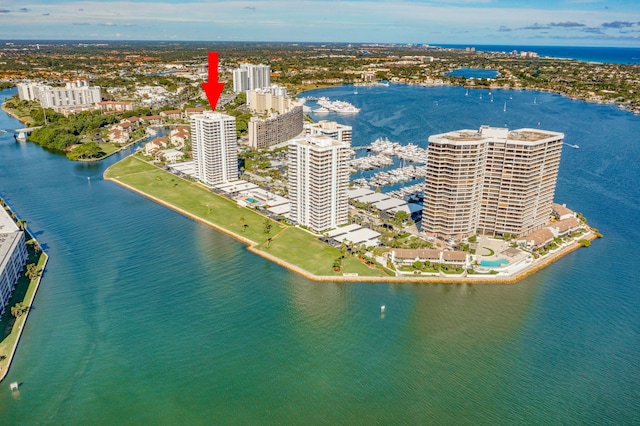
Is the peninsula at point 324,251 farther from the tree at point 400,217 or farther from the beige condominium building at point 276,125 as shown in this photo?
the beige condominium building at point 276,125

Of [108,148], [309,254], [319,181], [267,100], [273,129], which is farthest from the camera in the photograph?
[267,100]

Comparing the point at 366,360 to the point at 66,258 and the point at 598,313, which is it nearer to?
the point at 598,313

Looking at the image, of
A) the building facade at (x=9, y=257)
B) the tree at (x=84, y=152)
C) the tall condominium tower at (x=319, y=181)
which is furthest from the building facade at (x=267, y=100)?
the building facade at (x=9, y=257)

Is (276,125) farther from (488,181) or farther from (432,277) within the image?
(432,277)

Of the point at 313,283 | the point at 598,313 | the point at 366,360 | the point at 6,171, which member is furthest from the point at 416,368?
the point at 6,171

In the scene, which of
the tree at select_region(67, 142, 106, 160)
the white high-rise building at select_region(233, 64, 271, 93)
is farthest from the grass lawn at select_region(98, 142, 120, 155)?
the white high-rise building at select_region(233, 64, 271, 93)

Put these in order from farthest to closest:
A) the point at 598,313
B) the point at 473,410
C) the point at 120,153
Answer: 1. the point at 120,153
2. the point at 598,313
3. the point at 473,410

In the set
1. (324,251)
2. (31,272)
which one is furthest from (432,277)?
(31,272)
